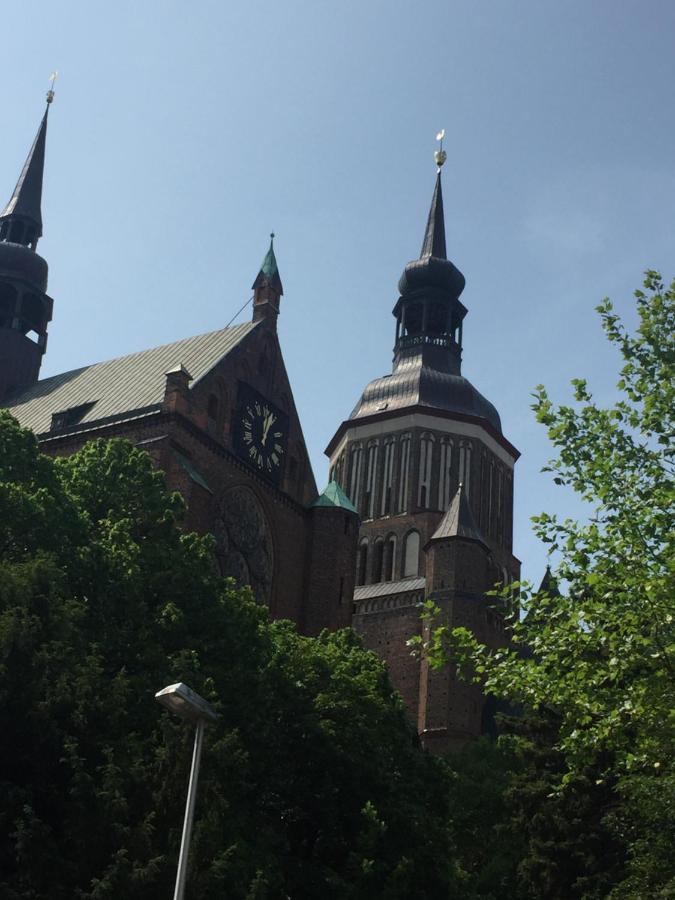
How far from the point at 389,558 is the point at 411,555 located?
1083 millimetres

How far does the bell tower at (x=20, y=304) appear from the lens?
173ft

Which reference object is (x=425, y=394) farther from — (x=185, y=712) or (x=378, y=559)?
(x=185, y=712)

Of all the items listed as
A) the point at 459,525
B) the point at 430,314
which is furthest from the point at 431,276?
the point at 459,525

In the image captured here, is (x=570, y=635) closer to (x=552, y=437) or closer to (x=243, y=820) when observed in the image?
(x=552, y=437)

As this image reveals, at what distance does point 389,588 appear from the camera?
62812mm

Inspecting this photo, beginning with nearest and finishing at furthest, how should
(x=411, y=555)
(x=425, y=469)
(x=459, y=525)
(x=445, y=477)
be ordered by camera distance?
1. (x=459, y=525)
2. (x=411, y=555)
3. (x=445, y=477)
4. (x=425, y=469)

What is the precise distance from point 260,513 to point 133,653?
19566 mm

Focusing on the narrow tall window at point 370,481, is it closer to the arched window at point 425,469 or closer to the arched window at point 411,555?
the arched window at point 425,469

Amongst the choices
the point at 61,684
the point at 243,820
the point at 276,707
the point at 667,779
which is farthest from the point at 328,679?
the point at 667,779

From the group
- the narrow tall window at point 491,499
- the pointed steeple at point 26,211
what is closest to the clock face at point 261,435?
the pointed steeple at point 26,211

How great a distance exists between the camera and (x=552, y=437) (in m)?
18.8

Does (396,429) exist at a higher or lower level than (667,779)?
higher

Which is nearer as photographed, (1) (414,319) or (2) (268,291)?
(2) (268,291)

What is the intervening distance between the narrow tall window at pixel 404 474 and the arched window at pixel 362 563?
8.06 ft
